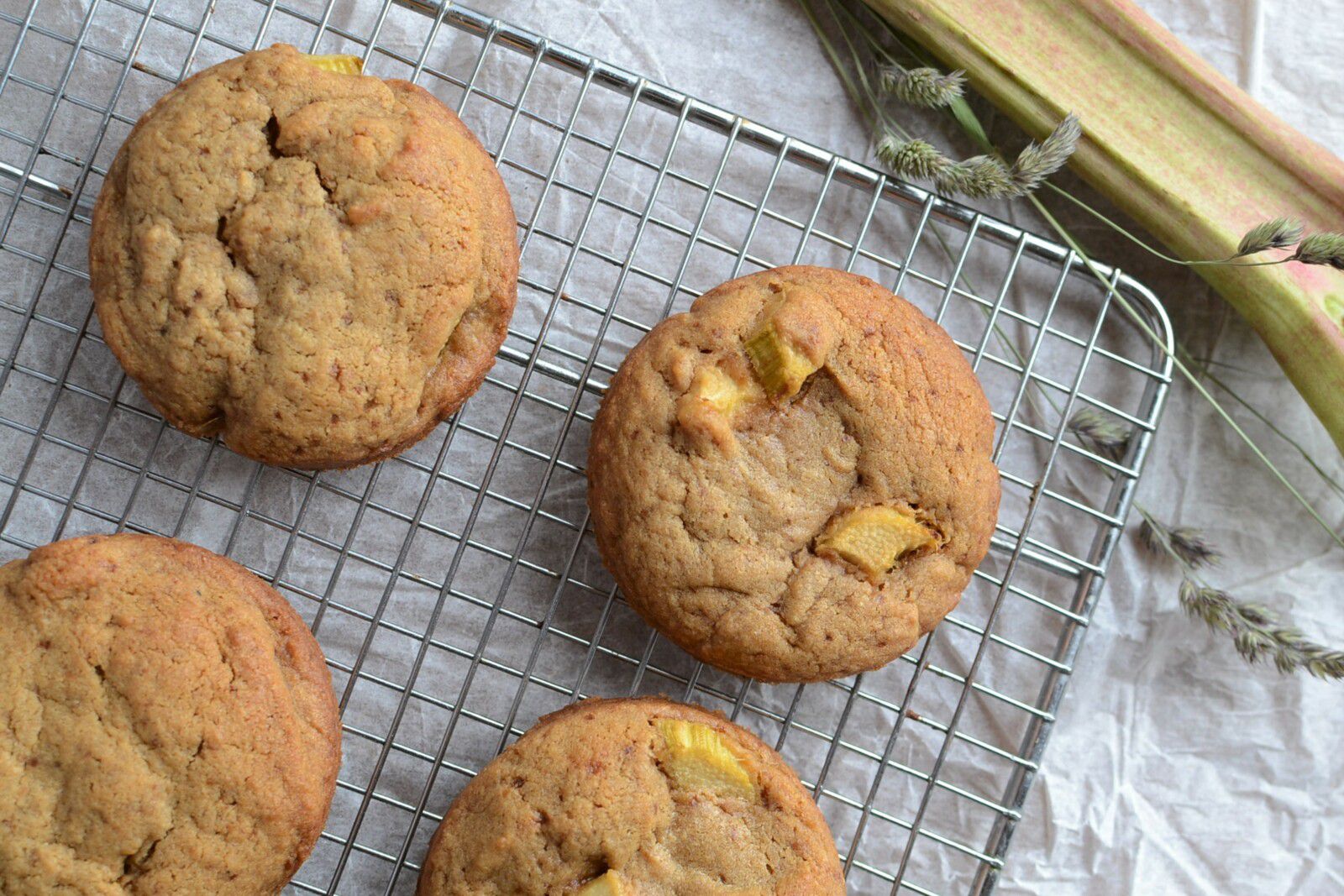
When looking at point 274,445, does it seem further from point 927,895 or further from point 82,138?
point 927,895

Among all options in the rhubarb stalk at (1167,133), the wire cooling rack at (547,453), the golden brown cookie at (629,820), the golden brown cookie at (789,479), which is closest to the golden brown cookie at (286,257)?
the wire cooling rack at (547,453)

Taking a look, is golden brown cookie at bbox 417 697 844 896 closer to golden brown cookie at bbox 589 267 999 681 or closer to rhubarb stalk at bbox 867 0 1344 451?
golden brown cookie at bbox 589 267 999 681

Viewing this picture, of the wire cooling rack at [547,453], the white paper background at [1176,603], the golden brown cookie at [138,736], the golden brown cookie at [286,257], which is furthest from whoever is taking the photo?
the white paper background at [1176,603]

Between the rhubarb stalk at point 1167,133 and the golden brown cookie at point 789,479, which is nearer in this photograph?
the golden brown cookie at point 789,479

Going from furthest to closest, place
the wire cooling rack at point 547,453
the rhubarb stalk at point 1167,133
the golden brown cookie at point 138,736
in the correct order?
the rhubarb stalk at point 1167,133 < the wire cooling rack at point 547,453 < the golden brown cookie at point 138,736

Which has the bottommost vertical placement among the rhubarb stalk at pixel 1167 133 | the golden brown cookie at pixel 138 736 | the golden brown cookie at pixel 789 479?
the golden brown cookie at pixel 138 736

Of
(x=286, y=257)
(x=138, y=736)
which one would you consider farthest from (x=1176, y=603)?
(x=138, y=736)

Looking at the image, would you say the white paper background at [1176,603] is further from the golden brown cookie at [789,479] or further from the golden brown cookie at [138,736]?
the golden brown cookie at [138,736]

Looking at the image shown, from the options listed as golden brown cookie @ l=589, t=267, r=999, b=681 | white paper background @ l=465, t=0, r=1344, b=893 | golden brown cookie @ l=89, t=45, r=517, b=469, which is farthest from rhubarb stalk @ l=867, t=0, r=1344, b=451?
golden brown cookie @ l=89, t=45, r=517, b=469
